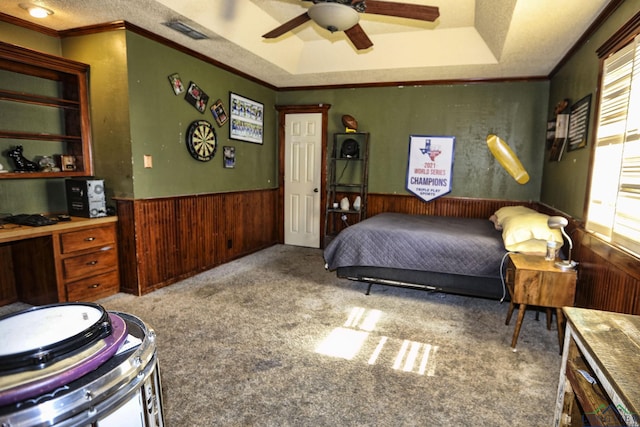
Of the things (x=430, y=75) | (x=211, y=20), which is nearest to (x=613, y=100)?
(x=430, y=75)

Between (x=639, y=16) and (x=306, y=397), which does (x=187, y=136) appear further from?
(x=639, y=16)

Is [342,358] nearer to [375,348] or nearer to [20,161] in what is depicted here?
[375,348]

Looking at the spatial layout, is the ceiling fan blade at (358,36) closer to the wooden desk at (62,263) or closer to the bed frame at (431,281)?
the bed frame at (431,281)

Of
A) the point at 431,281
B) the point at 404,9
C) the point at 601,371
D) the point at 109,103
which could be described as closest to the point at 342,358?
the point at 431,281

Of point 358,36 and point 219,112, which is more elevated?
point 358,36

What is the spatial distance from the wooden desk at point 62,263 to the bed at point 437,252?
2139 millimetres

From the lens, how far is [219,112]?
4312 mm

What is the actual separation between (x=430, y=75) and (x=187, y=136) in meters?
3.13

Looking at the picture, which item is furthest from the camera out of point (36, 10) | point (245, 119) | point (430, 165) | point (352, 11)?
point (430, 165)

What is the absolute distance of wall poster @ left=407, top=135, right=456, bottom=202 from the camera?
16.3ft

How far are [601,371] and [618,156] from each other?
5.99 ft

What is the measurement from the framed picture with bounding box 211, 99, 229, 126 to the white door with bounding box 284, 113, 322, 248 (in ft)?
4.56

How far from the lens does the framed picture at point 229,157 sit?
4.51 meters

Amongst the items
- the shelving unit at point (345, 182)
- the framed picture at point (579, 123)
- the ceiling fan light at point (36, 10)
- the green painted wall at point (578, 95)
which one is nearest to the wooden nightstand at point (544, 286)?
the green painted wall at point (578, 95)
